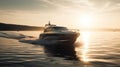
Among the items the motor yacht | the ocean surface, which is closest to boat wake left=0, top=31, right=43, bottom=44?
the ocean surface

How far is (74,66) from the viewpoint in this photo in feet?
44.8

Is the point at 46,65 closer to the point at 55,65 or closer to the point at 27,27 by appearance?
the point at 55,65

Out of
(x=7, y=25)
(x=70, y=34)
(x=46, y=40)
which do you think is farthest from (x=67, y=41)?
(x=7, y=25)

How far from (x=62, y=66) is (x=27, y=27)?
17609 cm

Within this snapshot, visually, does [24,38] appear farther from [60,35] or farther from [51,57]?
[51,57]

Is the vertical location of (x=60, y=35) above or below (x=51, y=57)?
above

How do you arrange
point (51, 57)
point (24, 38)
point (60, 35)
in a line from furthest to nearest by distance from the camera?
point (24, 38) < point (60, 35) < point (51, 57)

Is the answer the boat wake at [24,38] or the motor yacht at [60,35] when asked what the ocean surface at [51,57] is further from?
the motor yacht at [60,35]

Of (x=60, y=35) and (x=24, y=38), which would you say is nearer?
(x=60, y=35)

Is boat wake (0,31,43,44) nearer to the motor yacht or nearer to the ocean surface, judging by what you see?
the ocean surface

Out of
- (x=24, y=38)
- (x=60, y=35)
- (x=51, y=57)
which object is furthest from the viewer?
(x=24, y=38)

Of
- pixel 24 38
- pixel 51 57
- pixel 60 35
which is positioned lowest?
pixel 51 57

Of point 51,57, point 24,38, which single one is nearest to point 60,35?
point 51,57

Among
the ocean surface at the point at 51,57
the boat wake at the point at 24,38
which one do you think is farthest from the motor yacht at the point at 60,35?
the ocean surface at the point at 51,57
